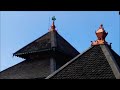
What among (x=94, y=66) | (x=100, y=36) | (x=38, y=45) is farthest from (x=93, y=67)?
(x=38, y=45)

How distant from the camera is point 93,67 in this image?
34.9ft

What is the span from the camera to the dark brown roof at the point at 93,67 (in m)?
10.1

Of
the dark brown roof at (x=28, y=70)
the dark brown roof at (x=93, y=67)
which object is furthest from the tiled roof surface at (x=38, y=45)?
the dark brown roof at (x=93, y=67)

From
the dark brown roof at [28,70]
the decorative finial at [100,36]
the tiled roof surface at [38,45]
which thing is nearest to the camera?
the decorative finial at [100,36]

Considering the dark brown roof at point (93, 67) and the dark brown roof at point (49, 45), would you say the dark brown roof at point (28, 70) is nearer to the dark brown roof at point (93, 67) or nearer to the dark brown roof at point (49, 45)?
the dark brown roof at point (49, 45)

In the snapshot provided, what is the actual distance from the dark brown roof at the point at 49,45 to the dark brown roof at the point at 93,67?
5611mm

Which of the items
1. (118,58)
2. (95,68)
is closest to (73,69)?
(95,68)

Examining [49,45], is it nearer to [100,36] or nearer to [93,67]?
[100,36]

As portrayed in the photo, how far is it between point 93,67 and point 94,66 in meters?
0.08
